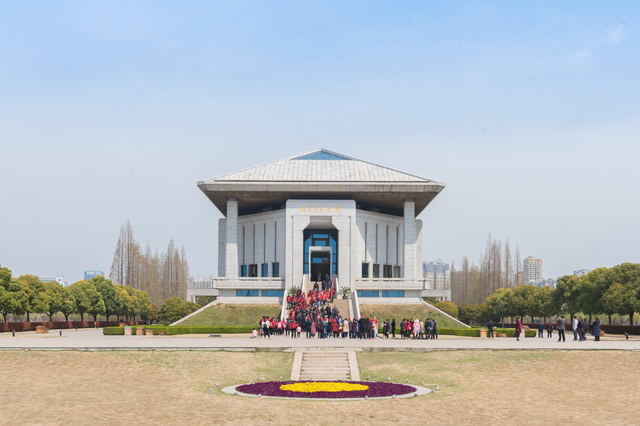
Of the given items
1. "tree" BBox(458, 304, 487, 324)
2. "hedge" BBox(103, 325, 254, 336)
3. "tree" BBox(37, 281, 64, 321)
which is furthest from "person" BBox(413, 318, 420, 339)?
"tree" BBox(458, 304, 487, 324)

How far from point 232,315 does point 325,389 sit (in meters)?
36.8

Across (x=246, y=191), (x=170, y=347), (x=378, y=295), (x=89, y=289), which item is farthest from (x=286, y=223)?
(x=170, y=347)

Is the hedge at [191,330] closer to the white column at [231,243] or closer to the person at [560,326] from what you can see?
the person at [560,326]

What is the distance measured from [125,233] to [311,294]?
53927 millimetres

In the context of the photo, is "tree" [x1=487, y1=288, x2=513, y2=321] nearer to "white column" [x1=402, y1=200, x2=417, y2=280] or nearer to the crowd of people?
"white column" [x1=402, y1=200, x2=417, y2=280]

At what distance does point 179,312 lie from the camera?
78938mm

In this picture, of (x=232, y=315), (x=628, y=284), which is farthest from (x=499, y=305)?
(x=232, y=315)

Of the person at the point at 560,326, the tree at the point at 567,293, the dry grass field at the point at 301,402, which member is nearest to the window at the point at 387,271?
the tree at the point at 567,293

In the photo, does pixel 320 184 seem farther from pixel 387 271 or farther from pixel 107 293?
pixel 107 293

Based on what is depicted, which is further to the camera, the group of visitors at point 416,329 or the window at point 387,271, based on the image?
the window at point 387,271

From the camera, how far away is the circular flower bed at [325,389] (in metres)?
23.9

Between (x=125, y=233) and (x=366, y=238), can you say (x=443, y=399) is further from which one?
(x=125, y=233)

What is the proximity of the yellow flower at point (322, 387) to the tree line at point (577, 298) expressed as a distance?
44.3m

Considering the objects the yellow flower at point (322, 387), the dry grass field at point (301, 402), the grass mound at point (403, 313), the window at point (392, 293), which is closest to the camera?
the dry grass field at point (301, 402)
